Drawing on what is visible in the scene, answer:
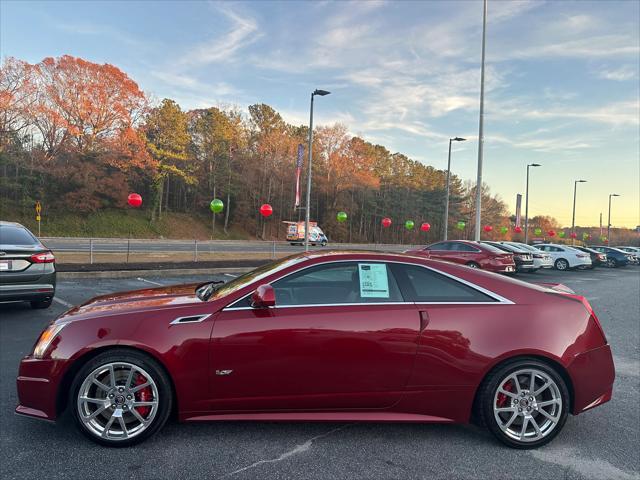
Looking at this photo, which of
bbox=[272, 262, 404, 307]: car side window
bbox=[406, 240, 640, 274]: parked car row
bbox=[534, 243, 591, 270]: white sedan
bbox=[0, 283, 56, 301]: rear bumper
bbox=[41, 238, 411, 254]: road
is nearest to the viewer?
bbox=[272, 262, 404, 307]: car side window

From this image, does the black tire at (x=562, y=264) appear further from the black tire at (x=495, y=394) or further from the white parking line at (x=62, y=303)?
the white parking line at (x=62, y=303)

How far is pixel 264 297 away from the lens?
299 centimetres

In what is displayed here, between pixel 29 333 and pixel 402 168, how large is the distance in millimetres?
71583

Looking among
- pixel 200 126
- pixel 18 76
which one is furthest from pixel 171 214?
pixel 18 76

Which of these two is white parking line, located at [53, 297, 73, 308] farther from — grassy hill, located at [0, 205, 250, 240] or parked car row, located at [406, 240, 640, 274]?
grassy hill, located at [0, 205, 250, 240]

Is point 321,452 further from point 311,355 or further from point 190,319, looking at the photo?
point 190,319

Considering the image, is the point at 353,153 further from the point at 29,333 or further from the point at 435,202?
the point at 29,333

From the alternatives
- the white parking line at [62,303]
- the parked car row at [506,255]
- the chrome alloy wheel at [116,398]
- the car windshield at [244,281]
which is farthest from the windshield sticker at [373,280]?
the parked car row at [506,255]

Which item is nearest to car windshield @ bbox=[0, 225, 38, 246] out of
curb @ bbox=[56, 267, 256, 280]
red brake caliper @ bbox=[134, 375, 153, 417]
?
curb @ bbox=[56, 267, 256, 280]

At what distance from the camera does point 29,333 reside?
5.87 m

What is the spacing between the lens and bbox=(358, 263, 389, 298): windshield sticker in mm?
3244

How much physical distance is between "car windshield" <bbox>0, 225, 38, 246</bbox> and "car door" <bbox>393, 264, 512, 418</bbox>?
21.5ft

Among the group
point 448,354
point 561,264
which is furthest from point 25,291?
point 561,264

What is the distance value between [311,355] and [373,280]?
755 millimetres
